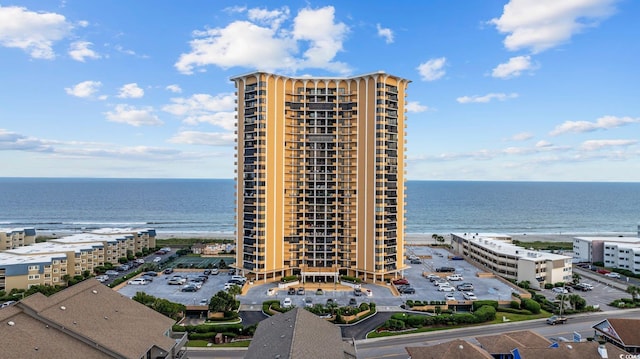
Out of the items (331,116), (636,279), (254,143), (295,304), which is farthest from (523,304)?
(254,143)

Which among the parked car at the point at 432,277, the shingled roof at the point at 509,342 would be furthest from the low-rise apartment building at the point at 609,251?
the shingled roof at the point at 509,342

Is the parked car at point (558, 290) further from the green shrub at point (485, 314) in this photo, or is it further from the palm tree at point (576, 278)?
the green shrub at point (485, 314)

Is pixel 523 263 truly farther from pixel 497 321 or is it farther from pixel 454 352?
pixel 454 352

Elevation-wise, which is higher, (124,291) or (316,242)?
(316,242)

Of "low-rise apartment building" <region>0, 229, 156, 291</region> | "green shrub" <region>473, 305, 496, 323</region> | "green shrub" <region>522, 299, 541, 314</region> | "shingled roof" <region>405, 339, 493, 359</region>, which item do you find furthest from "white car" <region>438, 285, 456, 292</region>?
"low-rise apartment building" <region>0, 229, 156, 291</region>

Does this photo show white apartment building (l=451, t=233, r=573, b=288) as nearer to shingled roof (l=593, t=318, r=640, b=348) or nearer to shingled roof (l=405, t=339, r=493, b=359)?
shingled roof (l=593, t=318, r=640, b=348)

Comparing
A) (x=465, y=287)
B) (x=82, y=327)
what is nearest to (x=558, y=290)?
(x=465, y=287)

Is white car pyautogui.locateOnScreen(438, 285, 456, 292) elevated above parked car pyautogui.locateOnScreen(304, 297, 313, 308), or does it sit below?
above

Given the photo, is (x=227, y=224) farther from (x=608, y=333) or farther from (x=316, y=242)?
(x=608, y=333)
